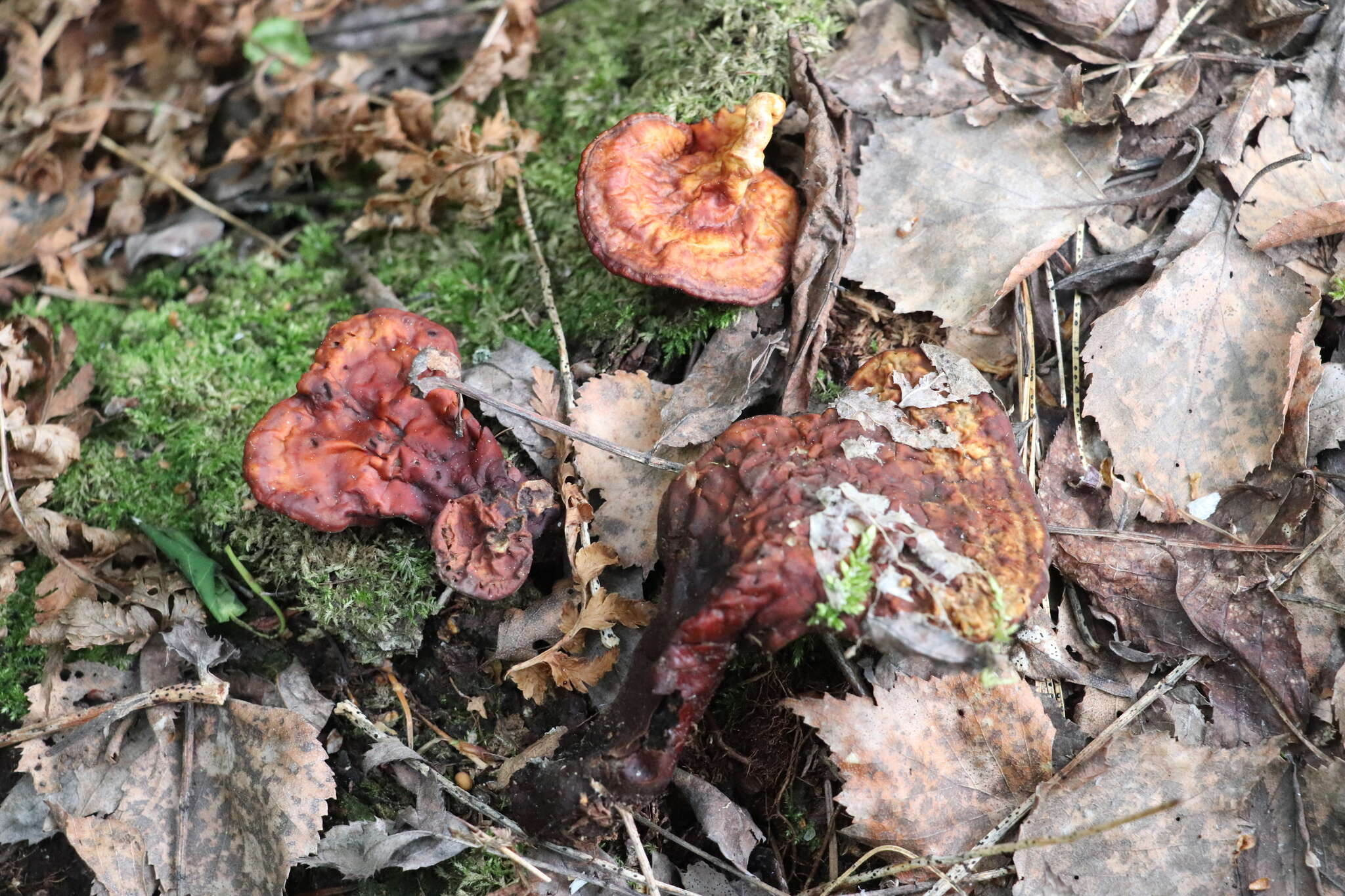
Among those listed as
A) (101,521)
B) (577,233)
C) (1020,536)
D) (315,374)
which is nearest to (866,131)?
(577,233)

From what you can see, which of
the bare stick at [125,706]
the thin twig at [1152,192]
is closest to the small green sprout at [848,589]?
the thin twig at [1152,192]

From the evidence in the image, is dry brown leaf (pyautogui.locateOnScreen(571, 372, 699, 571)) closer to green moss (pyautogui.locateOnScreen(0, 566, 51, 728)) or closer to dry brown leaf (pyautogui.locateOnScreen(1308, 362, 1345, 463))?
dry brown leaf (pyautogui.locateOnScreen(1308, 362, 1345, 463))

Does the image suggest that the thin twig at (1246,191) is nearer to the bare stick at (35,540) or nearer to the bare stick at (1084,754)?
the bare stick at (1084,754)

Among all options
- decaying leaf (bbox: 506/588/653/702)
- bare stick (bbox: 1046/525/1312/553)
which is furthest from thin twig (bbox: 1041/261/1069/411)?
decaying leaf (bbox: 506/588/653/702)

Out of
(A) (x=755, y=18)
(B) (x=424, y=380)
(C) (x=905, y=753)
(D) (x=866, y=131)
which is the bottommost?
(C) (x=905, y=753)

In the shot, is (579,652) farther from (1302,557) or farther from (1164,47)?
(1164,47)

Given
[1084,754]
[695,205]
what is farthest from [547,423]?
[1084,754]

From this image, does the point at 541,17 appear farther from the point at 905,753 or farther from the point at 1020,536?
the point at 905,753
